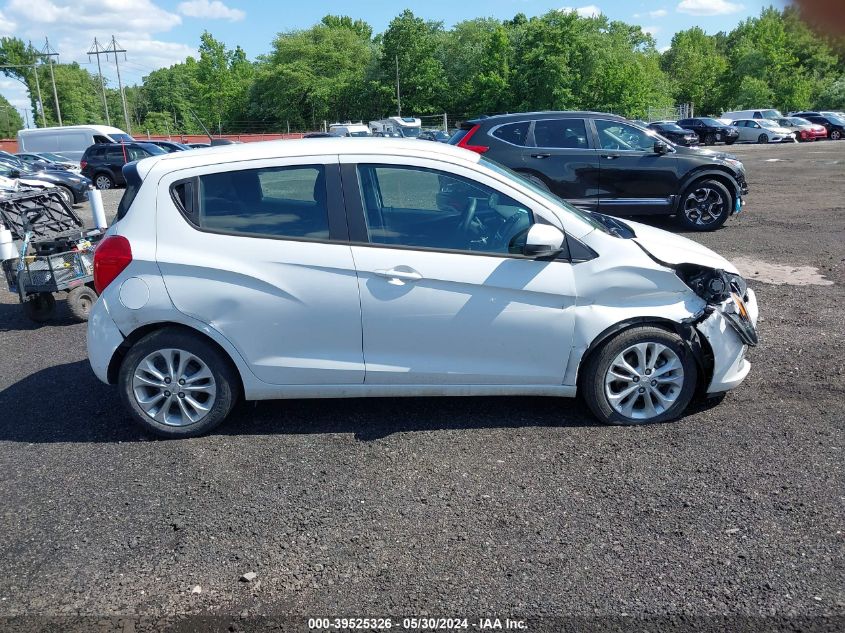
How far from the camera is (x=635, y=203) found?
11.3m

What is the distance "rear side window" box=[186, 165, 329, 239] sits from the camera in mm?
4309

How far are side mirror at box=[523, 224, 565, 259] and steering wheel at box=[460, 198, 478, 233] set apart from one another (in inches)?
14.1

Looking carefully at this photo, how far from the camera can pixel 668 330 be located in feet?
14.3

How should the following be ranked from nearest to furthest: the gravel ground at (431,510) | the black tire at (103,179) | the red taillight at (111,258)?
1. the gravel ground at (431,510)
2. the red taillight at (111,258)
3. the black tire at (103,179)

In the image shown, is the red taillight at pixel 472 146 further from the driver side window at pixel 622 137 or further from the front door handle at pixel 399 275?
the front door handle at pixel 399 275

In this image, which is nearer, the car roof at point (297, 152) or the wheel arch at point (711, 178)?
the car roof at point (297, 152)

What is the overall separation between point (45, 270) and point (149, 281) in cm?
366

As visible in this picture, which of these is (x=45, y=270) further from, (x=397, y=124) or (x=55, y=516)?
(x=397, y=124)

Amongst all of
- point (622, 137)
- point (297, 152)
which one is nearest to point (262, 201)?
point (297, 152)

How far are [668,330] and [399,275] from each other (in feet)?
5.41

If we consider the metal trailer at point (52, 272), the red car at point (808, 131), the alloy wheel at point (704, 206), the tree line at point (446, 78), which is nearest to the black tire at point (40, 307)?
the metal trailer at point (52, 272)

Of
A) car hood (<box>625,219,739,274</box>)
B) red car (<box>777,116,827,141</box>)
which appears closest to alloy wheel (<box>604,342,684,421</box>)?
car hood (<box>625,219,739,274</box>)

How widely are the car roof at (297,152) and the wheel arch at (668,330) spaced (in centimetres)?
133

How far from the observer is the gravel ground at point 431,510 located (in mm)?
2941
